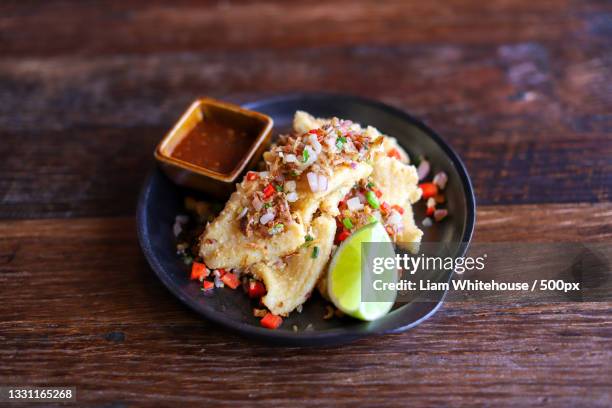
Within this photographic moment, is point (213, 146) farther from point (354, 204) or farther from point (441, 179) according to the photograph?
point (441, 179)

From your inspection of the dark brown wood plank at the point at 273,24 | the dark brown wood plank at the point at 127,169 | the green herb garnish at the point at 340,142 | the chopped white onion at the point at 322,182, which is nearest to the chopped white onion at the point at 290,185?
the chopped white onion at the point at 322,182

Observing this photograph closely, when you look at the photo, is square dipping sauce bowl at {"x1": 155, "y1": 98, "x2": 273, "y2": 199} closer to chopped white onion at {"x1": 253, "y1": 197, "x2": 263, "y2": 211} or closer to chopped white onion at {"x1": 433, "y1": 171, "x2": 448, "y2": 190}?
chopped white onion at {"x1": 253, "y1": 197, "x2": 263, "y2": 211}

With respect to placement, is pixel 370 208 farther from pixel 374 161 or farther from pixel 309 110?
pixel 309 110

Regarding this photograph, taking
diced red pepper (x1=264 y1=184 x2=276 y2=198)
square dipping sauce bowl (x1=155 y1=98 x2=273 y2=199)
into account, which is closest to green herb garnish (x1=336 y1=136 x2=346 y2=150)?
diced red pepper (x1=264 y1=184 x2=276 y2=198)

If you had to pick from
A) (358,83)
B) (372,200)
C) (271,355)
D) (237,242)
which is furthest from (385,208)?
(358,83)

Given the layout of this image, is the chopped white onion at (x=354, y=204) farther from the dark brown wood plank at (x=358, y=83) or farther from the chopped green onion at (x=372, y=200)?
the dark brown wood plank at (x=358, y=83)

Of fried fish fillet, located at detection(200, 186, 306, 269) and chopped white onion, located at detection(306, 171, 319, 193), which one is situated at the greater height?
chopped white onion, located at detection(306, 171, 319, 193)

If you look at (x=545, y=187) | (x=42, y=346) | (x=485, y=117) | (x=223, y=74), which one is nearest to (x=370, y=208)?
(x=545, y=187)

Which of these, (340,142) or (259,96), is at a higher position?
(340,142)
